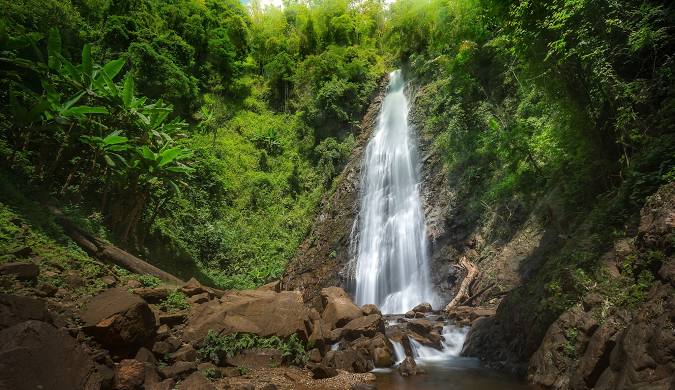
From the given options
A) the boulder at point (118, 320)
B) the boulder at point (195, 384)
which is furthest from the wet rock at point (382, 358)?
the boulder at point (118, 320)

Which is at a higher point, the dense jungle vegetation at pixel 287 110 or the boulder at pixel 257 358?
the dense jungle vegetation at pixel 287 110

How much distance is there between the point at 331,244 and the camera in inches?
762

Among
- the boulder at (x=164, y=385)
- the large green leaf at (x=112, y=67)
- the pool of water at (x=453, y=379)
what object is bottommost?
the pool of water at (x=453, y=379)

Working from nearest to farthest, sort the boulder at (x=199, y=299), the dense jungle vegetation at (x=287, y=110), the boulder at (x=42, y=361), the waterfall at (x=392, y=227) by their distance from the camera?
the boulder at (x=42, y=361), the dense jungle vegetation at (x=287, y=110), the boulder at (x=199, y=299), the waterfall at (x=392, y=227)

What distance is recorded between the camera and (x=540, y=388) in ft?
17.8

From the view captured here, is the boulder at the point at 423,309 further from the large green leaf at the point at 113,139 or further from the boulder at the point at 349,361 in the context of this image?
the large green leaf at the point at 113,139

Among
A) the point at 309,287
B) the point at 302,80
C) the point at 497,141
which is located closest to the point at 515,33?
the point at 497,141

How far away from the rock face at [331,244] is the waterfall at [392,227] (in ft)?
2.33

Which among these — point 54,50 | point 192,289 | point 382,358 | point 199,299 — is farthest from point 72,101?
point 382,358

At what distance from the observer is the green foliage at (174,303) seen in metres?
7.32

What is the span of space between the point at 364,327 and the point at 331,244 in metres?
11.0

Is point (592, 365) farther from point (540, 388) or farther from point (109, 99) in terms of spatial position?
point (109, 99)

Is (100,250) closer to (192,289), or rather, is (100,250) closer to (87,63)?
(192,289)

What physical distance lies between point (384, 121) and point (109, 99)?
16.6 m
